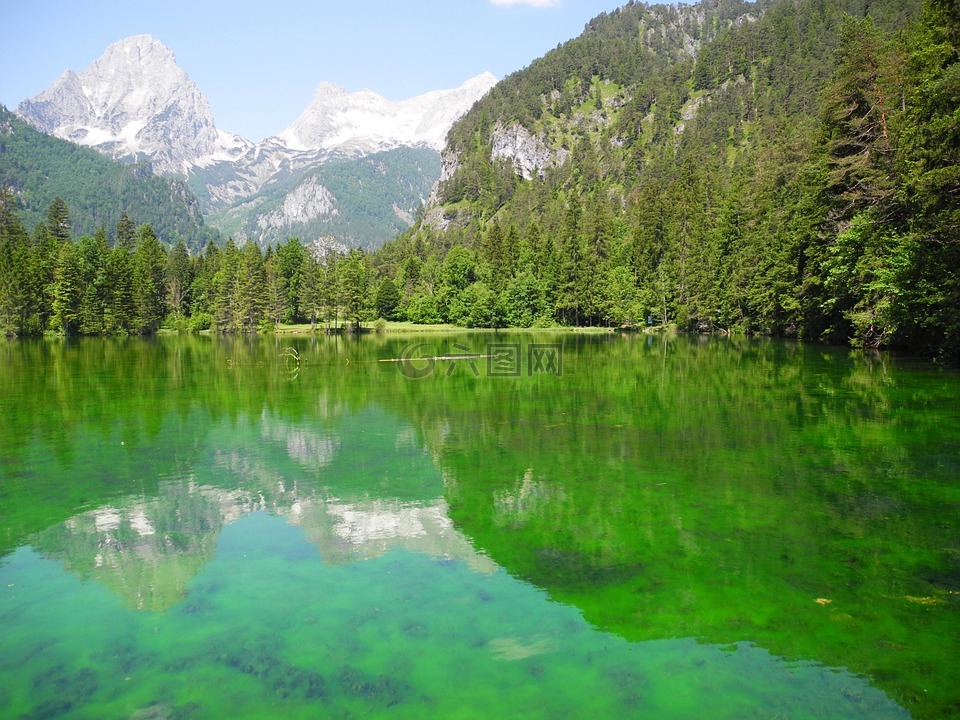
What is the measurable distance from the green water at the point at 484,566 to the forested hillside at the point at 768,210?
54.5 ft

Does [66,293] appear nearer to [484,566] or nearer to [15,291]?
[15,291]

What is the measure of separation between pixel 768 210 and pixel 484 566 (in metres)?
66.1

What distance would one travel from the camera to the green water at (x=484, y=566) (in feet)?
20.2

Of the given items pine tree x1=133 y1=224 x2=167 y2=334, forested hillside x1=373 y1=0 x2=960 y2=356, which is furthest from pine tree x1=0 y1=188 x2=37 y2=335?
forested hillside x1=373 y1=0 x2=960 y2=356

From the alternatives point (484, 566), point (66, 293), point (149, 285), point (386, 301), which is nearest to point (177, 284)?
point (149, 285)

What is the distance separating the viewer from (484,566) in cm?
910

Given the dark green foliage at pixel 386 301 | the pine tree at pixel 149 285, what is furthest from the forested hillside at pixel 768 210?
the pine tree at pixel 149 285

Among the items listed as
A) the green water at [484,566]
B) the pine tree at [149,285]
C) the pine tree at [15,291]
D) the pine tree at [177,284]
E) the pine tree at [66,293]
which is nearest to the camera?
the green water at [484,566]

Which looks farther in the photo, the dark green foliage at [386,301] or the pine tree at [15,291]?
the dark green foliage at [386,301]

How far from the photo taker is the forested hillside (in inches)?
1169

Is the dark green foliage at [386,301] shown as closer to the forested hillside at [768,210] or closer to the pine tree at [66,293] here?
the forested hillside at [768,210]

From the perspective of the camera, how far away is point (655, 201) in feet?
339

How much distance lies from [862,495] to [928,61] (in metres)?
27.2

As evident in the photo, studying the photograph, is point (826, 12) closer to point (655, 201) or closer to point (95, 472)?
point (655, 201)
